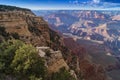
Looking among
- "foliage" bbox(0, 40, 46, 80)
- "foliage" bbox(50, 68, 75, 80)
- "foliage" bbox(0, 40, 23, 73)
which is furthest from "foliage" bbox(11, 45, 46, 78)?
"foliage" bbox(50, 68, 75, 80)

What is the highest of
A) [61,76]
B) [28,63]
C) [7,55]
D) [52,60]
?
[7,55]

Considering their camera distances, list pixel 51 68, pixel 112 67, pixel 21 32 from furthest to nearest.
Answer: pixel 112 67 < pixel 21 32 < pixel 51 68

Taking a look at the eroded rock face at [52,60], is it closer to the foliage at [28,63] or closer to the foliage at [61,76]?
the foliage at [61,76]

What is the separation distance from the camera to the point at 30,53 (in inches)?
1048

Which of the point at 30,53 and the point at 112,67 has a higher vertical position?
the point at 30,53

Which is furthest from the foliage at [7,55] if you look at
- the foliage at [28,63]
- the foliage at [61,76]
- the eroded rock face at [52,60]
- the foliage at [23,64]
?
the foliage at [61,76]

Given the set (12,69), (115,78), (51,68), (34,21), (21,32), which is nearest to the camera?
(12,69)

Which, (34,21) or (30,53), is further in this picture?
(34,21)

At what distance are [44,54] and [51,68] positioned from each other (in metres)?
1.49

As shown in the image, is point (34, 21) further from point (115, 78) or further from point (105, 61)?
point (105, 61)

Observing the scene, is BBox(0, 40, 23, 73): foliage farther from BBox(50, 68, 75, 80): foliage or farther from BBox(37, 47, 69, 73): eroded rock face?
BBox(50, 68, 75, 80): foliage

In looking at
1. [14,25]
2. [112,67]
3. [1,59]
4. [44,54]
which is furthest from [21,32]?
[112,67]

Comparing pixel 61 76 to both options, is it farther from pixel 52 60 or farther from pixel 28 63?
pixel 52 60

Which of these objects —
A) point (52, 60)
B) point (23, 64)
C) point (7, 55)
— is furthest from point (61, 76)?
point (7, 55)
